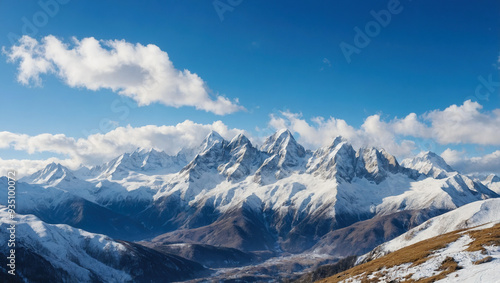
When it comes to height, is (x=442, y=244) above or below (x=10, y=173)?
below

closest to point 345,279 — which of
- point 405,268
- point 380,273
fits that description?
point 380,273

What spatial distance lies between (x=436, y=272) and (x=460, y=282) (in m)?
10.9

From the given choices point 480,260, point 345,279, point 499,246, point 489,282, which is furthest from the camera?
point 345,279

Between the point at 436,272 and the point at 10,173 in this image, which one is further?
the point at 10,173

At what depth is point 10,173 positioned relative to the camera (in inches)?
5128

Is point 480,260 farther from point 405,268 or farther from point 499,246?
point 405,268

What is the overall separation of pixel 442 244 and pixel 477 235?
29.3ft

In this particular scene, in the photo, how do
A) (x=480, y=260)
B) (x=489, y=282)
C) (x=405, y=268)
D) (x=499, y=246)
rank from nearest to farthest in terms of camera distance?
(x=489, y=282) < (x=480, y=260) < (x=499, y=246) < (x=405, y=268)

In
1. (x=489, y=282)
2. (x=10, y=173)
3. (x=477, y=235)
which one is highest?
(x=10, y=173)

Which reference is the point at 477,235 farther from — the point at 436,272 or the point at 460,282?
the point at 460,282

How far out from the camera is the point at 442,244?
100562mm

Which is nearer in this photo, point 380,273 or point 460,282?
point 460,282

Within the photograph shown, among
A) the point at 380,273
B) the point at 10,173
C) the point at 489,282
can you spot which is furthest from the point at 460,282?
the point at 10,173

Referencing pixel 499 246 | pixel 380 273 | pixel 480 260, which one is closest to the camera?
pixel 480 260
